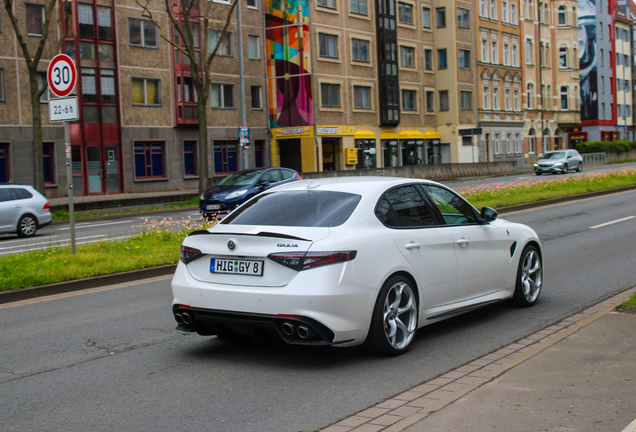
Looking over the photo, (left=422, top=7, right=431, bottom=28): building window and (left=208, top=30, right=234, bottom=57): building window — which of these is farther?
(left=422, top=7, right=431, bottom=28): building window

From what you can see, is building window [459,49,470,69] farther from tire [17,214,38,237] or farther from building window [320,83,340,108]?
tire [17,214,38,237]

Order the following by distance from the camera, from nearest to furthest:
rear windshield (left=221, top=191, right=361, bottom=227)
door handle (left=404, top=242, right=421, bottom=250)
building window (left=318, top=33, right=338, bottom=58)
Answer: rear windshield (left=221, top=191, right=361, bottom=227) < door handle (left=404, top=242, right=421, bottom=250) < building window (left=318, top=33, right=338, bottom=58)

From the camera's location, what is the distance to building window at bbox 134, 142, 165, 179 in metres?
41.1

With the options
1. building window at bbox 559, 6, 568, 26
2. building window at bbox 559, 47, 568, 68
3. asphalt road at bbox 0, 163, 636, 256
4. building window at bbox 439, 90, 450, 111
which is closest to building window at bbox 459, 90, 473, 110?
building window at bbox 439, 90, 450, 111

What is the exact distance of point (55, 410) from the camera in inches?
199

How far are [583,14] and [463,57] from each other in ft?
118

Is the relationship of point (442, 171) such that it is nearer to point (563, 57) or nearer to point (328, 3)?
point (328, 3)

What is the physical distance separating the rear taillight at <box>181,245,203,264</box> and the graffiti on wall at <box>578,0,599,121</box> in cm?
9185

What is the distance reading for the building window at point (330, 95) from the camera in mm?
51719

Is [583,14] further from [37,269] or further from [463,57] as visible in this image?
[37,269]

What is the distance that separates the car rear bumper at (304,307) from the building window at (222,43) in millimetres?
40673

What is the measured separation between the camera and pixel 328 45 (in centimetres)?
5228

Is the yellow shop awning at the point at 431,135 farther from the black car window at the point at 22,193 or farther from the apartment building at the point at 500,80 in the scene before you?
the black car window at the point at 22,193

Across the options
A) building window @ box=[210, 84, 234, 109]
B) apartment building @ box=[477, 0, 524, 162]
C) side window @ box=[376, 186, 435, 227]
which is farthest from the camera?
apartment building @ box=[477, 0, 524, 162]
